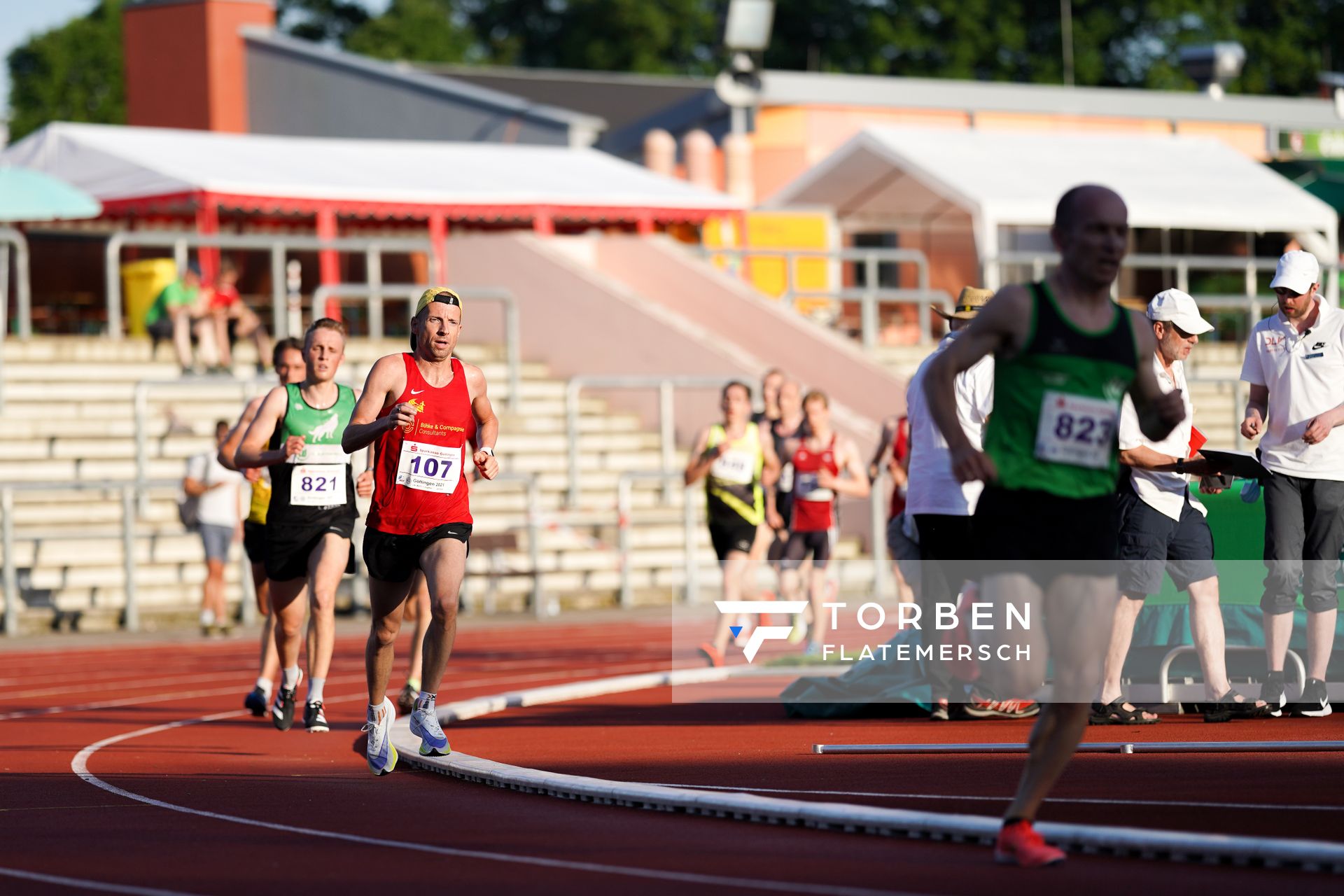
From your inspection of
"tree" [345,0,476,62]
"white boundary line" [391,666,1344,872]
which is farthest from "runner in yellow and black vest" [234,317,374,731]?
"tree" [345,0,476,62]

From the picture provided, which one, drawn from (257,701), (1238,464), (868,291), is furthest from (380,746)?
(868,291)

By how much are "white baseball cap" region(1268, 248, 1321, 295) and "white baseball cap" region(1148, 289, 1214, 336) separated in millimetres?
400

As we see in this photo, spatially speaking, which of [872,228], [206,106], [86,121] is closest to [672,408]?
[872,228]

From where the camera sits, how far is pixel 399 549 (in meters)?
9.88

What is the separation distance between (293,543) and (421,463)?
2369mm

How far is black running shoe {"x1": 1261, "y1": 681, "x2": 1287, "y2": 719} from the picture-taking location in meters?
10.6

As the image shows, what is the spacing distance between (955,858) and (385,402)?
155 inches

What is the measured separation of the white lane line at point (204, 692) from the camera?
13851mm

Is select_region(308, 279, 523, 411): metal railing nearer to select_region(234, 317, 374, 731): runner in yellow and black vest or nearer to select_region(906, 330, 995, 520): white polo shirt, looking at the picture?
select_region(234, 317, 374, 731): runner in yellow and black vest

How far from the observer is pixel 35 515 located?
2092cm

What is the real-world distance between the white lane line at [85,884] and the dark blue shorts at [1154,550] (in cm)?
512

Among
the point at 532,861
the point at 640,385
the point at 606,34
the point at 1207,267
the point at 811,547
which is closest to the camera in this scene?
the point at 532,861

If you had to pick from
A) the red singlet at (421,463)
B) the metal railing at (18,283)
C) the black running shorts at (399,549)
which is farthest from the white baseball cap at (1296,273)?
the metal railing at (18,283)

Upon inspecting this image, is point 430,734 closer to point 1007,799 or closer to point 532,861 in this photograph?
point 532,861
